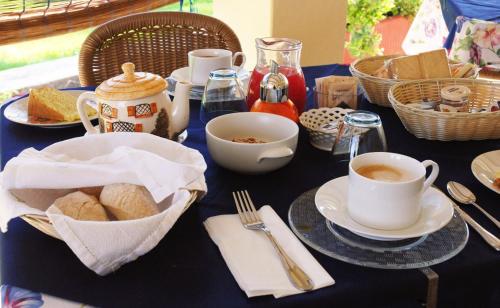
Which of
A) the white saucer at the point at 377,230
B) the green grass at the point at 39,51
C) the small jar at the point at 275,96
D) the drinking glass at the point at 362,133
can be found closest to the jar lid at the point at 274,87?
the small jar at the point at 275,96

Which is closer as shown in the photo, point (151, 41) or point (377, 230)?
point (377, 230)

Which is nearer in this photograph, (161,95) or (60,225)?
(60,225)

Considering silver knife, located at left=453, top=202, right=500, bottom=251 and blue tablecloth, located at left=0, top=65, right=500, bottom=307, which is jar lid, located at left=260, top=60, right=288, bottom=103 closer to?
blue tablecloth, located at left=0, top=65, right=500, bottom=307

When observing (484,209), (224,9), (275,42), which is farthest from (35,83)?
(484,209)

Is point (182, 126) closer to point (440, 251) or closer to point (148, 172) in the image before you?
point (148, 172)

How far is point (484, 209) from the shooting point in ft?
2.44

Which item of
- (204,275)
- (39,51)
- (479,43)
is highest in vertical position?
(204,275)

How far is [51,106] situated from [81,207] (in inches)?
17.1

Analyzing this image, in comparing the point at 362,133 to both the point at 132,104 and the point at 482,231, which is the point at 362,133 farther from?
the point at 132,104

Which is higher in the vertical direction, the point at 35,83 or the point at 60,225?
the point at 60,225

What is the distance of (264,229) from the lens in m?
0.68

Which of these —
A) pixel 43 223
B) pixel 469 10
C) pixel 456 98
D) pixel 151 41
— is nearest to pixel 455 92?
pixel 456 98

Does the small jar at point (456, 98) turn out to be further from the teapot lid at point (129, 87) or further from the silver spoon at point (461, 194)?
the teapot lid at point (129, 87)

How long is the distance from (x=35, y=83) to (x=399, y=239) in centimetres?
224
